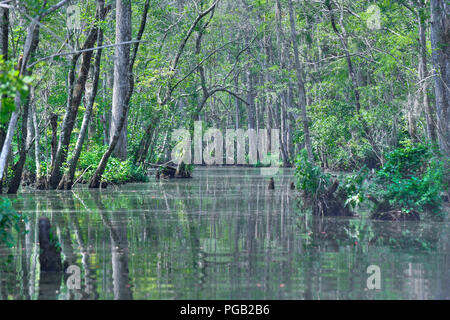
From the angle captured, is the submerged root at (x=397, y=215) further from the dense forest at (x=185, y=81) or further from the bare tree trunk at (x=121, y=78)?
the bare tree trunk at (x=121, y=78)

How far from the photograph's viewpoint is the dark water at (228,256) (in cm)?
935

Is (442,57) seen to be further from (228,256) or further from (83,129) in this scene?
(83,129)

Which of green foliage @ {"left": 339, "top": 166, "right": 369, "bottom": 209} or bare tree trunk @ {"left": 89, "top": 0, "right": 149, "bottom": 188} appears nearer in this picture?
green foliage @ {"left": 339, "top": 166, "right": 369, "bottom": 209}

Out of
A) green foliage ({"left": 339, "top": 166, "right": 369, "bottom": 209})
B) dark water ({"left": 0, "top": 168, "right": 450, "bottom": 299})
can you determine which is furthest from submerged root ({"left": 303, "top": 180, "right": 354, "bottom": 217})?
green foliage ({"left": 339, "top": 166, "right": 369, "bottom": 209})

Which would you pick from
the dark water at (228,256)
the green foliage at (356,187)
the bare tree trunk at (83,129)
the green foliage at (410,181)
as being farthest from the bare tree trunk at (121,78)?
the green foliage at (410,181)

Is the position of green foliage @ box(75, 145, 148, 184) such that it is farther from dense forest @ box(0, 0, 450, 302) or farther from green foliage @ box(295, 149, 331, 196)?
green foliage @ box(295, 149, 331, 196)

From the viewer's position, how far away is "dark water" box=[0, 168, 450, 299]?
9.35 m

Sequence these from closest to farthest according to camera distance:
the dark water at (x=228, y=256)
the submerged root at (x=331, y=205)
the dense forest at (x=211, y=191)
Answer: the dark water at (x=228, y=256)
the dense forest at (x=211, y=191)
the submerged root at (x=331, y=205)

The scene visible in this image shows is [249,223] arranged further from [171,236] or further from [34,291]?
[34,291]

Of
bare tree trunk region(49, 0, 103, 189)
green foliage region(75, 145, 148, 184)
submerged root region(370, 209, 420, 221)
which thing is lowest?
submerged root region(370, 209, 420, 221)

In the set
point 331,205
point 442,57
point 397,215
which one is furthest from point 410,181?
point 442,57
